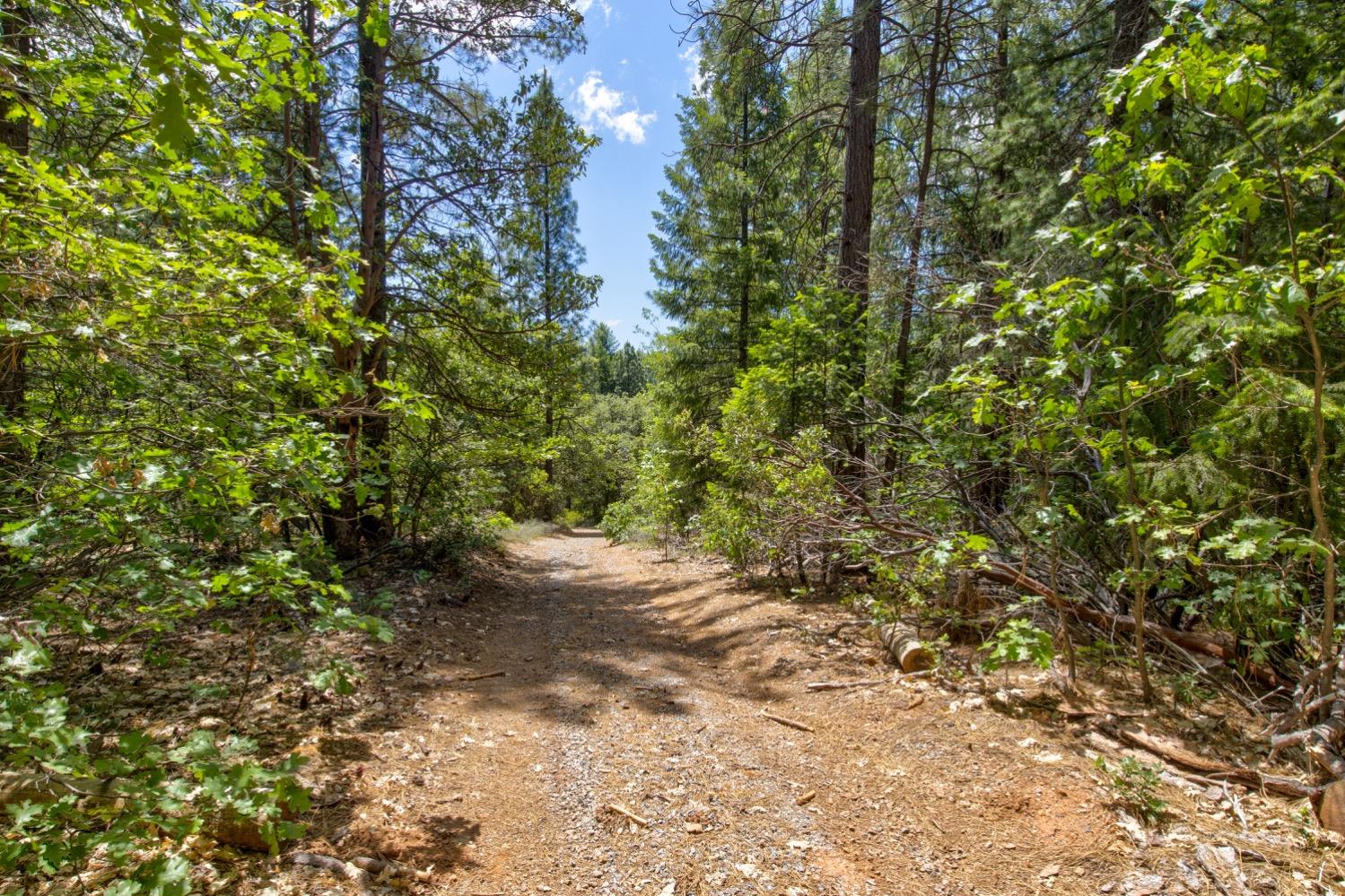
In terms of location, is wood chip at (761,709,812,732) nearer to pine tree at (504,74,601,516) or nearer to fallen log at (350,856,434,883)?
fallen log at (350,856,434,883)

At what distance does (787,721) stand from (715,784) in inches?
40.3

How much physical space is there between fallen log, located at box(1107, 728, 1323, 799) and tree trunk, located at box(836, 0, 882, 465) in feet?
13.6

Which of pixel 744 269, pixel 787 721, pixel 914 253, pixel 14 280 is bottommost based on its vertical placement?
pixel 787 721

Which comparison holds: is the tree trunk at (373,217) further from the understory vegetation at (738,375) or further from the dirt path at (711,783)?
the dirt path at (711,783)

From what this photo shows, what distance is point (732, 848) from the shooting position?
9.25ft

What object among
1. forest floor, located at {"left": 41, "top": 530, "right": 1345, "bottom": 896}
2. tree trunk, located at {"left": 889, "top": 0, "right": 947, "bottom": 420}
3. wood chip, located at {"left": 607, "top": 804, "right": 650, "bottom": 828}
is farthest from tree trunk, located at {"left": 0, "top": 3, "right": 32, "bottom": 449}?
tree trunk, located at {"left": 889, "top": 0, "right": 947, "bottom": 420}

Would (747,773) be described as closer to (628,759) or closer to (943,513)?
(628,759)

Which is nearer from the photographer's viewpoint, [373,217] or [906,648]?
[906,648]

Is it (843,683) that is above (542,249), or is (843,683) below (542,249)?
below

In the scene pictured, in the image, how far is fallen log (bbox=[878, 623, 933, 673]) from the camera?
15.3ft

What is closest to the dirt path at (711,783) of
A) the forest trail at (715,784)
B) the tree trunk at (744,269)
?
the forest trail at (715,784)

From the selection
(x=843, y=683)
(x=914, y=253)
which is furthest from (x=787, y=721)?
(x=914, y=253)

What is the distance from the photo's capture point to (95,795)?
5.43 ft

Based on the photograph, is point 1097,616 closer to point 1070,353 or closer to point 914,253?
point 1070,353
